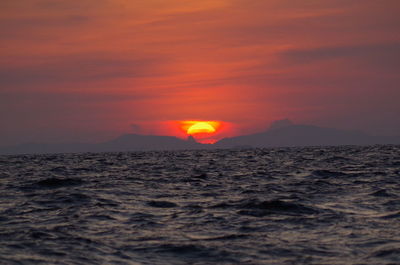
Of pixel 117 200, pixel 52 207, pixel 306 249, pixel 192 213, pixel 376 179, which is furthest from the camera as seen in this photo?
pixel 376 179

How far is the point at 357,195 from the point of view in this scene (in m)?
21.4

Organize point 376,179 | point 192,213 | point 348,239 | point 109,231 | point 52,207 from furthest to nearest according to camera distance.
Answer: point 376,179 < point 52,207 < point 192,213 < point 109,231 < point 348,239

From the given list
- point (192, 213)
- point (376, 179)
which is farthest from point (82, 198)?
point (376, 179)

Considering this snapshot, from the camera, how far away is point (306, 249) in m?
11.7

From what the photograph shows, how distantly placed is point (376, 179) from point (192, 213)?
1548 cm

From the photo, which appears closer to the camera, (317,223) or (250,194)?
(317,223)

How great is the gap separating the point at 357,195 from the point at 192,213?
7.98m

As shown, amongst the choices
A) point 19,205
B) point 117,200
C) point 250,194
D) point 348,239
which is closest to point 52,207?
point 19,205

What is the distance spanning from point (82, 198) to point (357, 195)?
37.5 ft

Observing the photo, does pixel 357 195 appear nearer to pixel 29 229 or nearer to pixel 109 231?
pixel 109 231

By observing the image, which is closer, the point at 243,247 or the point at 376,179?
the point at 243,247

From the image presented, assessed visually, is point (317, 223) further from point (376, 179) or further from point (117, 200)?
point (376, 179)

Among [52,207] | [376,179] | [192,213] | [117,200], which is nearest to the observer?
[192,213]

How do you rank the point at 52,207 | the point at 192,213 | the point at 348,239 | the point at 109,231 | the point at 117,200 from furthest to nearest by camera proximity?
1. the point at 117,200
2. the point at 52,207
3. the point at 192,213
4. the point at 109,231
5. the point at 348,239
